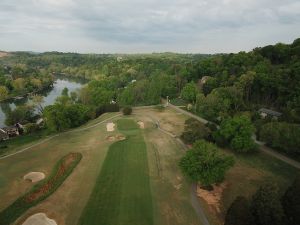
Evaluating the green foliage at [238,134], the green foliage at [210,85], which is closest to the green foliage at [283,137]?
the green foliage at [238,134]

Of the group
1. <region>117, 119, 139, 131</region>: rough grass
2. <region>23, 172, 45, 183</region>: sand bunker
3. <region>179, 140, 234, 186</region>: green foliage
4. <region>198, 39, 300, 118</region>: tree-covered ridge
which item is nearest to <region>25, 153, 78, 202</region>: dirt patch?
<region>23, 172, 45, 183</region>: sand bunker

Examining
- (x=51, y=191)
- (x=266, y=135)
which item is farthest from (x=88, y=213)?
(x=266, y=135)

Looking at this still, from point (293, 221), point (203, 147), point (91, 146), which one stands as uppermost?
point (203, 147)

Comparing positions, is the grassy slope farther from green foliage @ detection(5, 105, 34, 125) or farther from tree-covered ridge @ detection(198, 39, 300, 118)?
tree-covered ridge @ detection(198, 39, 300, 118)

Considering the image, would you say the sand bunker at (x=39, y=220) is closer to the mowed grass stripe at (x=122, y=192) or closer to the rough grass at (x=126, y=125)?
the mowed grass stripe at (x=122, y=192)

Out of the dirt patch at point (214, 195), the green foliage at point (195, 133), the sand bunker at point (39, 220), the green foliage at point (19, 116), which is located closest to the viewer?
the sand bunker at point (39, 220)

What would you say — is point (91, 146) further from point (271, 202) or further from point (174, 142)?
point (271, 202)
